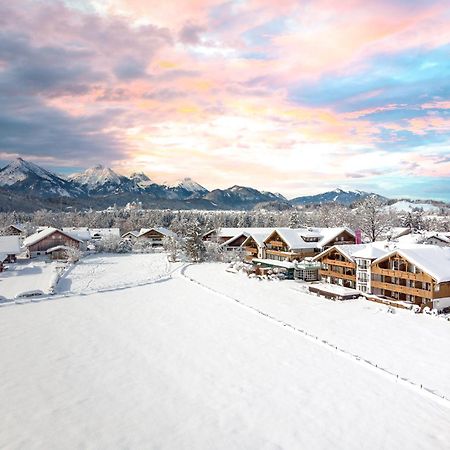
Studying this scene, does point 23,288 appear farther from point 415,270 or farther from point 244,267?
point 415,270

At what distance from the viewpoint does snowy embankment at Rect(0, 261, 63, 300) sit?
41.2 metres

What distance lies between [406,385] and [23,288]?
40473 mm

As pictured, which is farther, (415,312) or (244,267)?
(244,267)

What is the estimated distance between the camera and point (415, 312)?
3231 cm

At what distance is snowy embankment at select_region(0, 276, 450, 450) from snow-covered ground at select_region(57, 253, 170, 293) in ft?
50.3

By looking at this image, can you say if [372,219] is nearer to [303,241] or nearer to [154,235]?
[303,241]

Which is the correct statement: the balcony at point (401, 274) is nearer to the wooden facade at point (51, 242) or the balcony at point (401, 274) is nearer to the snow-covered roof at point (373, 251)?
the snow-covered roof at point (373, 251)

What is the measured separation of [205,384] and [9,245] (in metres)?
59.3

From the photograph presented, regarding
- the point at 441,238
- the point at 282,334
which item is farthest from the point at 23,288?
the point at 441,238

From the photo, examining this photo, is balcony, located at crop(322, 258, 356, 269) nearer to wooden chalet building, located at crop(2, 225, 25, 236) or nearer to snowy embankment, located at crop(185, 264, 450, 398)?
snowy embankment, located at crop(185, 264, 450, 398)

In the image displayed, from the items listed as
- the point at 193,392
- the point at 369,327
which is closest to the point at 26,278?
the point at 193,392

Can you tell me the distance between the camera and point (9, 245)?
64625 millimetres

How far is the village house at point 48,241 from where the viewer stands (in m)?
70.8

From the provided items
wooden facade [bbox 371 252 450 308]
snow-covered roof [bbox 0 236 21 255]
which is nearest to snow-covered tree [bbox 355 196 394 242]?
wooden facade [bbox 371 252 450 308]
